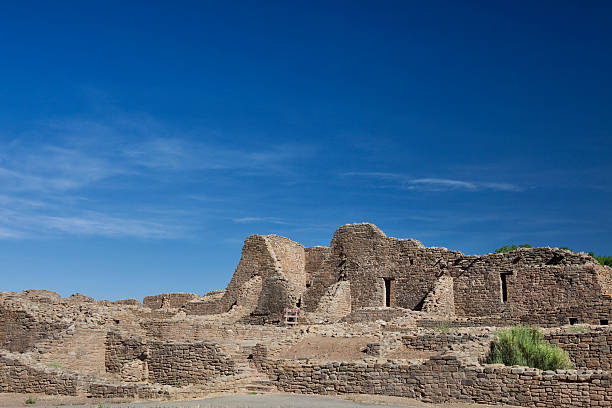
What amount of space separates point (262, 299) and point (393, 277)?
6.00 metres

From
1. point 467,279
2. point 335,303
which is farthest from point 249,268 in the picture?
point 467,279

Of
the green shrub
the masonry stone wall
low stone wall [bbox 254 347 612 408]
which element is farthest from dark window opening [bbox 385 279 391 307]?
the masonry stone wall

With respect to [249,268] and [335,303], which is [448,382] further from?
[249,268]

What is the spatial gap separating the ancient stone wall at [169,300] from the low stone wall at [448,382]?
809 inches

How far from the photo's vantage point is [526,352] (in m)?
14.5

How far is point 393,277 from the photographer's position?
2755 cm

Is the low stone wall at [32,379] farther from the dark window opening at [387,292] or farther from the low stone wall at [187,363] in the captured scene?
the dark window opening at [387,292]

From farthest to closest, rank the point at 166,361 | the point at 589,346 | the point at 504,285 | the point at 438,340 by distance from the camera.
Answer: the point at 504,285 < the point at 166,361 < the point at 438,340 < the point at 589,346

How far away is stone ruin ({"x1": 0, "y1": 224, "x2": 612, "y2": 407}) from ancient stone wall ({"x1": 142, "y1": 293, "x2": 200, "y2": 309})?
5373mm

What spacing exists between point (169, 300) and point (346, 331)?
19.2 metres

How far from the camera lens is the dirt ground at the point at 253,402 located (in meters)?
12.9

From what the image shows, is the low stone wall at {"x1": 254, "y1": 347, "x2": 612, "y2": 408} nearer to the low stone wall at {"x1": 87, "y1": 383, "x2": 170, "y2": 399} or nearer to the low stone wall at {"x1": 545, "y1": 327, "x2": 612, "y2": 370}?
the low stone wall at {"x1": 87, "y1": 383, "x2": 170, "y2": 399}

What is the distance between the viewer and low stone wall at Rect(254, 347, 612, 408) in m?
11.8

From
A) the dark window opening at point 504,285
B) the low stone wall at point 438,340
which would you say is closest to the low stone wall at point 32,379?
the low stone wall at point 438,340
